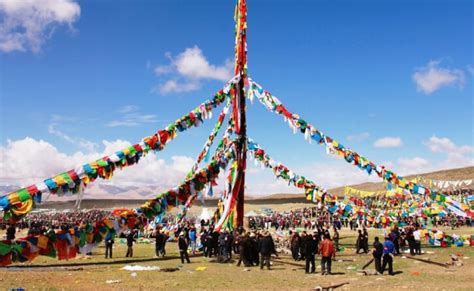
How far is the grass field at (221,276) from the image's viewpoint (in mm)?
13148

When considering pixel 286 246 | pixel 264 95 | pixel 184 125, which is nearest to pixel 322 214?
pixel 286 246

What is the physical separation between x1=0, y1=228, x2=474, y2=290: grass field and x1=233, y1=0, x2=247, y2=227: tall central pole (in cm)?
443

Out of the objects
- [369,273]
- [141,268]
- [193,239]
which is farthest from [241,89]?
[369,273]

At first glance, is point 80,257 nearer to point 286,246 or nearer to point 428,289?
point 286,246

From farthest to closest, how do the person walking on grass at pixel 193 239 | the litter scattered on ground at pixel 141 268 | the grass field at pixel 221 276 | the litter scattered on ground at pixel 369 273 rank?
the person walking on grass at pixel 193 239 → the litter scattered on ground at pixel 141 268 → the litter scattered on ground at pixel 369 273 → the grass field at pixel 221 276

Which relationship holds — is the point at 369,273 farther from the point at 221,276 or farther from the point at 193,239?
the point at 193,239

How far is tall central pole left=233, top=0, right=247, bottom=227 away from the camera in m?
22.5

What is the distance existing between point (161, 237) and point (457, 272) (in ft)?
42.4

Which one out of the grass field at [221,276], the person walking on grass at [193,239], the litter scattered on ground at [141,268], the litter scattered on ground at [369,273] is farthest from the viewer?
the person walking on grass at [193,239]

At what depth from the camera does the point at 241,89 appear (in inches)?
891

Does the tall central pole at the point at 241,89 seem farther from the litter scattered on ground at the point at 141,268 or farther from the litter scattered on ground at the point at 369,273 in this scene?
the litter scattered on ground at the point at 369,273

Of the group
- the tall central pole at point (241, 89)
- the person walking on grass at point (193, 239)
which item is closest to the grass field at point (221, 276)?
the person walking on grass at point (193, 239)

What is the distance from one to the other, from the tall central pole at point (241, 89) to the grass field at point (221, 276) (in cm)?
443

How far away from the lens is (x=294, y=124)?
22.2 metres
